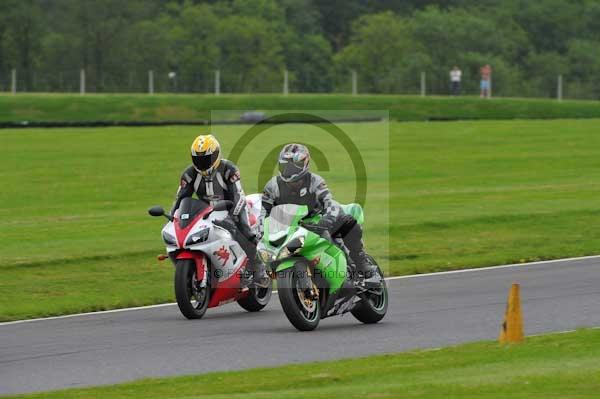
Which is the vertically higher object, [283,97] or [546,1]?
[546,1]

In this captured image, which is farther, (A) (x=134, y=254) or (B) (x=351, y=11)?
(B) (x=351, y=11)

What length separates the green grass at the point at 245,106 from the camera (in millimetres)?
43219

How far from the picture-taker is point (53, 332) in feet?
42.3

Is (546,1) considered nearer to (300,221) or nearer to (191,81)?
(191,81)

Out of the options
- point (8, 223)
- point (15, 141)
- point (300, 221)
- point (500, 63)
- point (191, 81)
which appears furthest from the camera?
point (500, 63)

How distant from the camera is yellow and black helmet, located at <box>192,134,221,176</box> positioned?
13.6 meters

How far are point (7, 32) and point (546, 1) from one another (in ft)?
126

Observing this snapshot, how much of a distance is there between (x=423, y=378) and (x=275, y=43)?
7590 cm

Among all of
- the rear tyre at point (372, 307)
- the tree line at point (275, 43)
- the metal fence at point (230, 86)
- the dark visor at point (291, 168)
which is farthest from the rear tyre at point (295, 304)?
the tree line at point (275, 43)

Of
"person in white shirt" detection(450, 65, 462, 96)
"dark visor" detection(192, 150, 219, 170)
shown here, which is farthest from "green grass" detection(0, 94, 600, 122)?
→ "dark visor" detection(192, 150, 219, 170)

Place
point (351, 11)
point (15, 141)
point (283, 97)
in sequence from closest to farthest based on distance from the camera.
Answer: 1. point (15, 141)
2. point (283, 97)
3. point (351, 11)

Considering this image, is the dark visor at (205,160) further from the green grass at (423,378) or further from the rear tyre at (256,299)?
the green grass at (423,378)

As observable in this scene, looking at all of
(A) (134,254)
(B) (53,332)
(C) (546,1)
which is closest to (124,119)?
(A) (134,254)

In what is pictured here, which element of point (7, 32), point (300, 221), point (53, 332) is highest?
point (7, 32)
